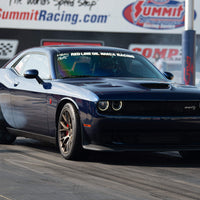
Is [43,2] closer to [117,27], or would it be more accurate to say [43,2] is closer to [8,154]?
[117,27]

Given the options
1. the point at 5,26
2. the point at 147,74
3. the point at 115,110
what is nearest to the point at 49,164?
the point at 115,110

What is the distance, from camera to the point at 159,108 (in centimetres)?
705

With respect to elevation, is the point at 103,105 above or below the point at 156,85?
below

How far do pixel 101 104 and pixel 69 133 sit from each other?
0.65 m

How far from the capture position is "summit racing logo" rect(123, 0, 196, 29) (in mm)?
25172

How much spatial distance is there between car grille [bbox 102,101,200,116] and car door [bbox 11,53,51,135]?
4.29 feet

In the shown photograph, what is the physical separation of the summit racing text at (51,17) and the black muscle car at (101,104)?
15265mm

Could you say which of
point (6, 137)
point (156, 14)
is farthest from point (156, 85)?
point (156, 14)

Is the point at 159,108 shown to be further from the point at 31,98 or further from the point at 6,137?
the point at 6,137

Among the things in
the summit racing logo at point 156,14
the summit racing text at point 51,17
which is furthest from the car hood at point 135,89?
the summit racing logo at point 156,14

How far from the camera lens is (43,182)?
19.2 ft

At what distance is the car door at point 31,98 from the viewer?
8.01 metres

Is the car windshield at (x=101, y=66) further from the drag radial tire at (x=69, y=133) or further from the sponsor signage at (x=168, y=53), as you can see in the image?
the sponsor signage at (x=168, y=53)

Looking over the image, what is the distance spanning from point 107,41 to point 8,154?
16556 millimetres
